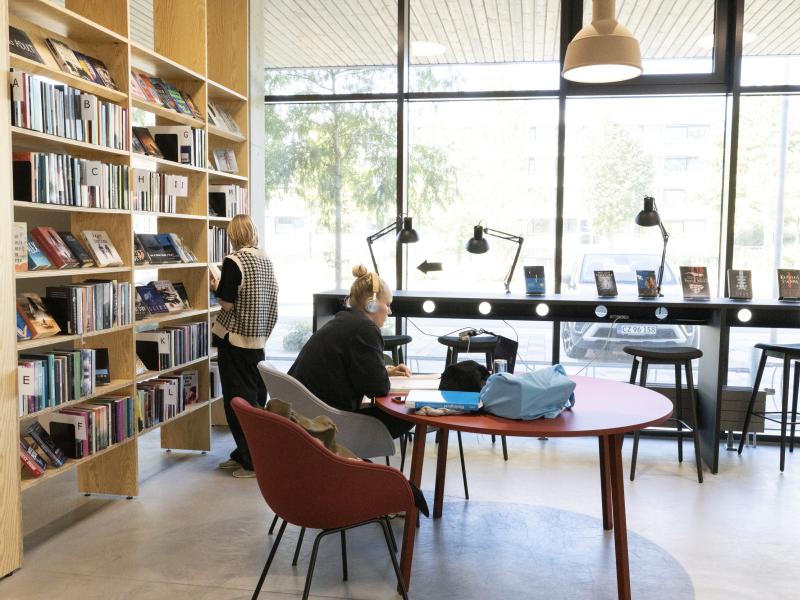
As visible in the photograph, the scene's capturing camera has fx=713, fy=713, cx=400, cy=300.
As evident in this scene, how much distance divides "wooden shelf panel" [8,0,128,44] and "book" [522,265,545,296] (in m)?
3.11

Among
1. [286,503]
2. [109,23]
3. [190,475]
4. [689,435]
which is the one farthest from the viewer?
[689,435]

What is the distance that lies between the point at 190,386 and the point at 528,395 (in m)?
2.74

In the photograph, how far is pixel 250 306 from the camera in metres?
4.30

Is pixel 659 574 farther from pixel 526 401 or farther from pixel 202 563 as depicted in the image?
pixel 202 563

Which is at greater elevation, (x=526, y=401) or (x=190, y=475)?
(x=526, y=401)

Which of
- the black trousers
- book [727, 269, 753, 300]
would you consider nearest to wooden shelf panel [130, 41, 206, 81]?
the black trousers

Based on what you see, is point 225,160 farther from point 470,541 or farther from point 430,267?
point 470,541

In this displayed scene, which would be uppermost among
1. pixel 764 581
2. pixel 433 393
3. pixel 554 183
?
pixel 554 183

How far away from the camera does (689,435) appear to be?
4.84 m

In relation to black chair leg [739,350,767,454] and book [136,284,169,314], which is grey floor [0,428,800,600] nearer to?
black chair leg [739,350,767,454]

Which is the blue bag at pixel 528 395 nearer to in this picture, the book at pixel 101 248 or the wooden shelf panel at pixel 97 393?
the wooden shelf panel at pixel 97 393

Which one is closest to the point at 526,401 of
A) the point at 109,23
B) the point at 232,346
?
the point at 232,346

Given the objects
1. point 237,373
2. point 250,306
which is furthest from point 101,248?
point 237,373

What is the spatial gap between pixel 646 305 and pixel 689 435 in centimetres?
92
